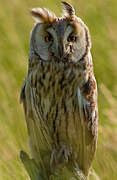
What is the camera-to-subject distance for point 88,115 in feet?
17.3

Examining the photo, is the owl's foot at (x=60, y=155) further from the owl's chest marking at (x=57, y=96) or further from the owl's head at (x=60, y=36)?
the owl's head at (x=60, y=36)

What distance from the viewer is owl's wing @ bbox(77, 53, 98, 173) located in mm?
5207

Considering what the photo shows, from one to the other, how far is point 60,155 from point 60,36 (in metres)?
0.70

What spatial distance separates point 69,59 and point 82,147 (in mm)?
564

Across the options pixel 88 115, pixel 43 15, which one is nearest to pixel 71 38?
pixel 43 15

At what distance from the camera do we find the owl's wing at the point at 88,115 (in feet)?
17.1

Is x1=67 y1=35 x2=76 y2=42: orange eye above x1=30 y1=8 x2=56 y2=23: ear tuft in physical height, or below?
below

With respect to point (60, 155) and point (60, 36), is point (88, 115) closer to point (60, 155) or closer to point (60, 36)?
point (60, 155)

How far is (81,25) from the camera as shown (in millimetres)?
5160

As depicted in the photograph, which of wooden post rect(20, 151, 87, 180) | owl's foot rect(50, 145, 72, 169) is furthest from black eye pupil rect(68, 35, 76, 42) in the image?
wooden post rect(20, 151, 87, 180)

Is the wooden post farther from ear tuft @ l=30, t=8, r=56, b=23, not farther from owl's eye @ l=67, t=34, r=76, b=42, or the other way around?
ear tuft @ l=30, t=8, r=56, b=23

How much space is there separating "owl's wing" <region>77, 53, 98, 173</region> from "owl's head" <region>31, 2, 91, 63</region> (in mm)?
185

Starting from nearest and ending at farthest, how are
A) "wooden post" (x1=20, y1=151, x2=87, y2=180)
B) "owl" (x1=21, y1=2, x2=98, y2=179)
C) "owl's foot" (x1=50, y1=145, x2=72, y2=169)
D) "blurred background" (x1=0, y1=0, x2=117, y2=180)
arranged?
"wooden post" (x1=20, y1=151, x2=87, y2=180)
"owl's foot" (x1=50, y1=145, x2=72, y2=169)
"owl" (x1=21, y1=2, x2=98, y2=179)
"blurred background" (x1=0, y1=0, x2=117, y2=180)

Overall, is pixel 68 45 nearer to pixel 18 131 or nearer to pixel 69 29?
pixel 69 29
